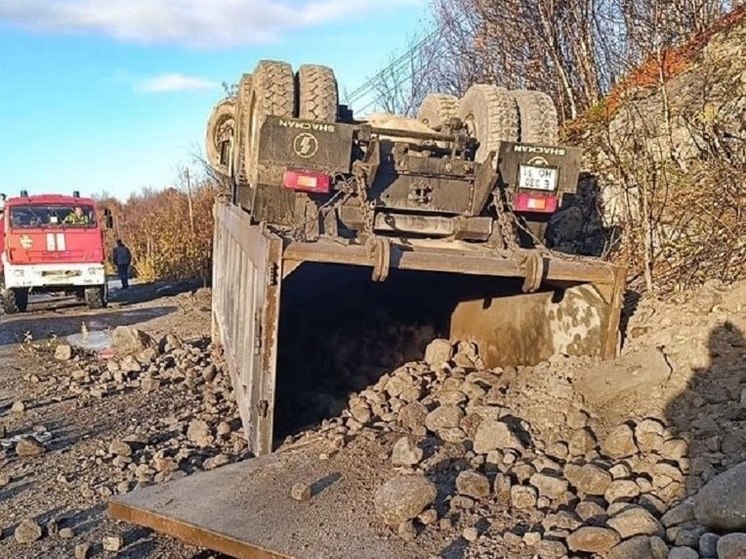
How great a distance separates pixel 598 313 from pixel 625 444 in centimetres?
129

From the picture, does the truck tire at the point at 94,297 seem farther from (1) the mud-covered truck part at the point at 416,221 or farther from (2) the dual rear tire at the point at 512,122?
(2) the dual rear tire at the point at 512,122

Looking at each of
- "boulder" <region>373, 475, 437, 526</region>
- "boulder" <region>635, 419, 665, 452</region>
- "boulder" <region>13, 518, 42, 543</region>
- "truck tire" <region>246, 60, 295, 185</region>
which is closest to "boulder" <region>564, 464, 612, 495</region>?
"boulder" <region>635, 419, 665, 452</region>

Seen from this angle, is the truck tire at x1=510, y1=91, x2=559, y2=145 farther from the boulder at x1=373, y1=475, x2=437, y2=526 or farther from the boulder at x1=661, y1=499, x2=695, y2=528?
the boulder at x1=661, y1=499, x2=695, y2=528

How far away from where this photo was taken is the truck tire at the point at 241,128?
23.6 ft

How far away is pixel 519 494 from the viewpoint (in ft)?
12.4

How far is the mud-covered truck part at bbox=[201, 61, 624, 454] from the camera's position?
474 cm

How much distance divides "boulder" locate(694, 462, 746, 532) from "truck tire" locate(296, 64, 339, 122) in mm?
3988

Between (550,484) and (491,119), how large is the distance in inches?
127

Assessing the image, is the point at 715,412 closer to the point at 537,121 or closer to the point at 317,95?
the point at 537,121

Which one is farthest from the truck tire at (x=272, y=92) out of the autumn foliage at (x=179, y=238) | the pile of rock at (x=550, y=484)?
the autumn foliage at (x=179, y=238)

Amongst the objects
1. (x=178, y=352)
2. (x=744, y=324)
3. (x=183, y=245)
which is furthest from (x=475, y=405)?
(x=183, y=245)

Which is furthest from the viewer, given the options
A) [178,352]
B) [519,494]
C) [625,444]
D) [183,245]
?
[183,245]

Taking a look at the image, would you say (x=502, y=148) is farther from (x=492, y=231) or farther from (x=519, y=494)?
(x=519, y=494)

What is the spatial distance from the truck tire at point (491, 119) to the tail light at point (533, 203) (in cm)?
41
